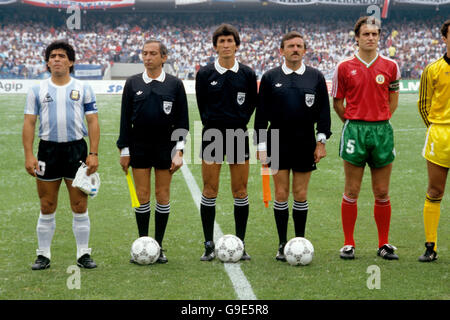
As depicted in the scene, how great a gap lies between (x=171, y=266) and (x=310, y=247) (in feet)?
4.09

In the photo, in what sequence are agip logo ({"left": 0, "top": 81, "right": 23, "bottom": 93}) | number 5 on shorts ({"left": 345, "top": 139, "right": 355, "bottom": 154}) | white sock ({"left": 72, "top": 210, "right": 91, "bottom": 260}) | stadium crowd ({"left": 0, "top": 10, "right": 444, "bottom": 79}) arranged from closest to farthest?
white sock ({"left": 72, "top": 210, "right": 91, "bottom": 260}) → number 5 on shorts ({"left": 345, "top": 139, "right": 355, "bottom": 154}) → agip logo ({"left": 0, "top": 81, "right": 23, "bottom": 93}) → stadium crowd ({"left": 0, "top": 10, "right": 444, "bottom": 79})

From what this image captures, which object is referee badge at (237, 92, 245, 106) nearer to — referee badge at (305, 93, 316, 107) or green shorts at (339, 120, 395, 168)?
referee badge at (305, 93, 316, 107)

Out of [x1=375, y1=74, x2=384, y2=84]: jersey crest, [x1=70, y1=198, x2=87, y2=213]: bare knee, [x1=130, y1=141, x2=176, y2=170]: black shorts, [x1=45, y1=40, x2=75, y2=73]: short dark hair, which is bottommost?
[x1=70, y1=198, x2=87, y2=213]: bare knee

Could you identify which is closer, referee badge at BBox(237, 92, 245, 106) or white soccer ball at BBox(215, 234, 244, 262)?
white soccer ball at BBox(215, 234, 244, 262)

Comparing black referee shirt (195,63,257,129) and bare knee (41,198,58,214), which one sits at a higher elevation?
black referee shirt (195,63,257,129)

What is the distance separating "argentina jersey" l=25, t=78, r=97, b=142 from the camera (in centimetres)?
504

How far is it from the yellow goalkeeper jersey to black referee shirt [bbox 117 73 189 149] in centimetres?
227

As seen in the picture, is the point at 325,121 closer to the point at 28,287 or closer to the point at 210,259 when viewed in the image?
the point at 210,259

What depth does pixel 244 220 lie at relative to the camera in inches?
223

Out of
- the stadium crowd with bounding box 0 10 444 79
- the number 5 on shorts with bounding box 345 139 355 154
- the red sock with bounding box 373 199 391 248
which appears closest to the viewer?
the number 5 on shorts with bounding box 345 139 355 154

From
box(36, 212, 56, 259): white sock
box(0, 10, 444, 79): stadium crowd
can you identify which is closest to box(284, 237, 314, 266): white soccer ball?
box(36, 212, 56, 259): white sock

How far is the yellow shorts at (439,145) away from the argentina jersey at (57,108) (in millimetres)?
3188

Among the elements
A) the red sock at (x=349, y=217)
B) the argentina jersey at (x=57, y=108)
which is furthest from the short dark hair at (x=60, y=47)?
the red sock at (x=349, y=217)

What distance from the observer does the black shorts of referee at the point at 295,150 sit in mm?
5457
